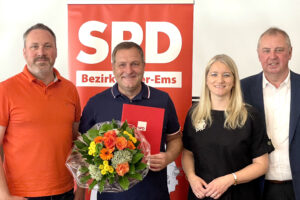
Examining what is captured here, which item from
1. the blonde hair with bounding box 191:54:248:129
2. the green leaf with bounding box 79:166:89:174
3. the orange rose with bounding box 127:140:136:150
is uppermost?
the blonde hair with bounding box 191:54:248:129

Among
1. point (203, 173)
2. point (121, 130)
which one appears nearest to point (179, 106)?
point (203, 173)

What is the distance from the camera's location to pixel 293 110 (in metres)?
2.66

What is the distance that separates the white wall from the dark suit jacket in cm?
108

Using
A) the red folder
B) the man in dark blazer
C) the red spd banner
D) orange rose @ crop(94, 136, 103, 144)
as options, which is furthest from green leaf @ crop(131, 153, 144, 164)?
the red spd banner

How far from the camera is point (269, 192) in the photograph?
2.68 m

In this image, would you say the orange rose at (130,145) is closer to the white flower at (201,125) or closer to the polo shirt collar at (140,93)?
the polo shirt collar at (140,93)

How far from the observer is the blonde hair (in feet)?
7.90

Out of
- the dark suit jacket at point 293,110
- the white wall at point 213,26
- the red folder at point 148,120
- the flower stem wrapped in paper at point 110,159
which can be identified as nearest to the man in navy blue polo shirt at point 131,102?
the red folder at point 148,120

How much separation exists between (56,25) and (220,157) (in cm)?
267

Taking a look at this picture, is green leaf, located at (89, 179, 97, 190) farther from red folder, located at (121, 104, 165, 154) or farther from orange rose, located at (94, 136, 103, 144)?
red folder, located at (121, 104, 165, 154)

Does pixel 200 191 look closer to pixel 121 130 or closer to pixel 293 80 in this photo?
pixel 121 130

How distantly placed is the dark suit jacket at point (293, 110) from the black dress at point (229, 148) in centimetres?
27

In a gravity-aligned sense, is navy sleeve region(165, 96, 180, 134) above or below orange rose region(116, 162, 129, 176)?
above

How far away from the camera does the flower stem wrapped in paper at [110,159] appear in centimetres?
190
